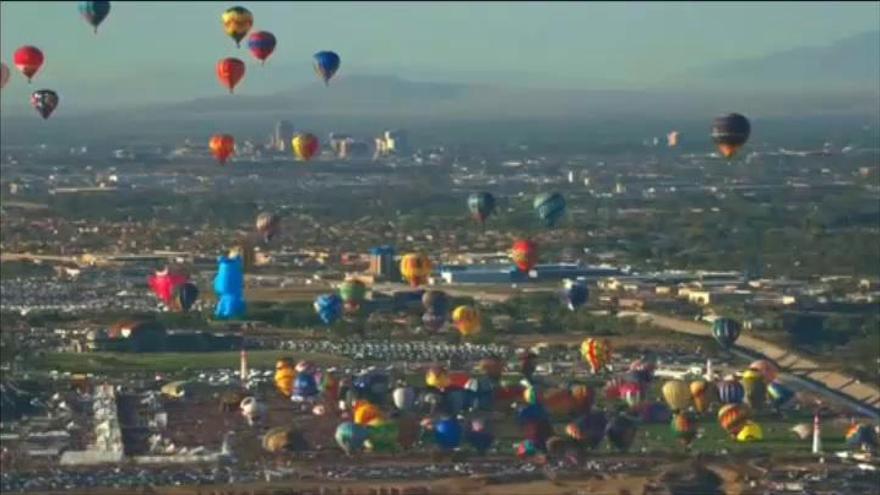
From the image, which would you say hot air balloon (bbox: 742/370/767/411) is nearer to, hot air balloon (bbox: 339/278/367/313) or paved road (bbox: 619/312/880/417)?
paved road (bbox: 619/312/880/417)

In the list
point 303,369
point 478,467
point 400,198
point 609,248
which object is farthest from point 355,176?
point 478,467

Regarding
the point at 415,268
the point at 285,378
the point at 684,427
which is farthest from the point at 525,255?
the point at 684,427

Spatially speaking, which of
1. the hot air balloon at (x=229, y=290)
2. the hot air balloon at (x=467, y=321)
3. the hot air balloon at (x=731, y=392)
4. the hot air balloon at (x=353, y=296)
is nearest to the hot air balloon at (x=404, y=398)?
the hot air balloon at (x=731, y=392)

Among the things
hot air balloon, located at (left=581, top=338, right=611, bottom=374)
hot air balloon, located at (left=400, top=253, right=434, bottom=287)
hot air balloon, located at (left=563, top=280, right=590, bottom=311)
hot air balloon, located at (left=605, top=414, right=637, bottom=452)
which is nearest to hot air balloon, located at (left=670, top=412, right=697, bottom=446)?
hot air balloon, located at (left=605, top=414, right=637, bottom=452)

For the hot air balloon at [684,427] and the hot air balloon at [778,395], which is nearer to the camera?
the hot air balloon at [684,427]

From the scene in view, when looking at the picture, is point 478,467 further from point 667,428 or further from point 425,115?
point 425,115

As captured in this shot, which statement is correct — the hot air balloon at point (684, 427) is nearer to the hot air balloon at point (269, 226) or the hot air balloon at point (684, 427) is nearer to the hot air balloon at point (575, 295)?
the hot air balloon at point (575, 295)

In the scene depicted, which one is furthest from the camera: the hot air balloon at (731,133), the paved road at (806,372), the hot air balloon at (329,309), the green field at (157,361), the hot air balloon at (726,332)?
the hot air balloon at (329,309)
